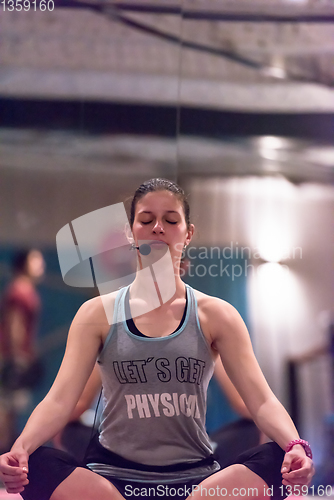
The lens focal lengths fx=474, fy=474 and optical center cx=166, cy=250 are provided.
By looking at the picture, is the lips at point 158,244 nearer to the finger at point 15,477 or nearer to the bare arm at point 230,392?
the bare arm at point 230,392

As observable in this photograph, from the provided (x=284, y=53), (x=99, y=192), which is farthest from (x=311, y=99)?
(x=99, y=192)

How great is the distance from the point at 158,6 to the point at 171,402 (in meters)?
1.15

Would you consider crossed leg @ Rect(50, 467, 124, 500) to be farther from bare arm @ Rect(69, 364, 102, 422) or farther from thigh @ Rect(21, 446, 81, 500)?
bare arm @ Rect(69, 364, 102, 422)

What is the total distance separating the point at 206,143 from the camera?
144cm

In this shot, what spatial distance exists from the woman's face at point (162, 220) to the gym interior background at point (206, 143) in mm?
209

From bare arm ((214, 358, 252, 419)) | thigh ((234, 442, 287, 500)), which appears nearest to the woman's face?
bare arm ((214, 358, 252, 419))

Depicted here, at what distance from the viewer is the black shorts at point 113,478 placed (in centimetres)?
91

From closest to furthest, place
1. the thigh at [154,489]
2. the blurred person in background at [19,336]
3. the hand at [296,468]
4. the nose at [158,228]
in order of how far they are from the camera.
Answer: the hand at [296,468] < the thigh at [154,489] < the nose at [158,228] < the blurred person in background at [19,336]

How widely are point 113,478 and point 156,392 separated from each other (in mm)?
193

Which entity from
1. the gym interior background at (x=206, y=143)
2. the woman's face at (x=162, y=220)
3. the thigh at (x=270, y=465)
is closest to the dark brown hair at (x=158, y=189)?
the woman's face at (x=162, y=220)

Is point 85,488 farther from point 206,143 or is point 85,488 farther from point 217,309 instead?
point 206,143

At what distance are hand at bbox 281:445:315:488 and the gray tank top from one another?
0.20 meters


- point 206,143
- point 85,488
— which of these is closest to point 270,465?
point 85,488

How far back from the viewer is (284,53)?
146cm
